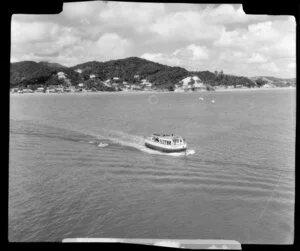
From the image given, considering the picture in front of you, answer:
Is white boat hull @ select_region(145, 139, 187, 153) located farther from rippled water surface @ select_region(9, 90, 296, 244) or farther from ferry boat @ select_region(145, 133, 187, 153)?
rippled water surface @ select_region(9, 90, 296, 244)

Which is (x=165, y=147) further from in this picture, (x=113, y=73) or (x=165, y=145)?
(x=113, y=73)

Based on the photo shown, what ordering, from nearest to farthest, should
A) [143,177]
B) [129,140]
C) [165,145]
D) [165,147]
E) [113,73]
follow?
[113,73]
[143,177]
[165,147]
[165,145]
[129,140]

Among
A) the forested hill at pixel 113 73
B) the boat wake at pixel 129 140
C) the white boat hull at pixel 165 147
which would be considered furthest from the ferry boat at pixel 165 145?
the forested hill at pixel 113 73

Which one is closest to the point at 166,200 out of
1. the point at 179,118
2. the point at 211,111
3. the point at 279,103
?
the point at 179,118

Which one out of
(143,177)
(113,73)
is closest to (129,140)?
(143,177)

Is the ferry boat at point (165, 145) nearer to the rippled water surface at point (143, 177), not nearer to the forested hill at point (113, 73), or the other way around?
the rippled water surface at point (143, 177)

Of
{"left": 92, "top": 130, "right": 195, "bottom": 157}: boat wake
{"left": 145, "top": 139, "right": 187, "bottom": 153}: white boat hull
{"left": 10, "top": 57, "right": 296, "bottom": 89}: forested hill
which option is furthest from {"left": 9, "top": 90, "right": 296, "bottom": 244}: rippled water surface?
{"left": 10, "top": 57, "right": 296, "bottom": 89}: forested hill
